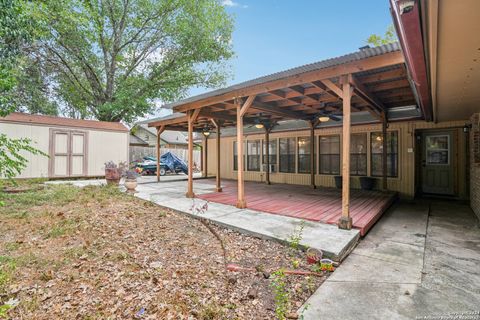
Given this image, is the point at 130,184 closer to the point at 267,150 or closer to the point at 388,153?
the point at 267,150

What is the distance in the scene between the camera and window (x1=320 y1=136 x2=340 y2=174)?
26.7 ft

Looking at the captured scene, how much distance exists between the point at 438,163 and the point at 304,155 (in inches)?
159

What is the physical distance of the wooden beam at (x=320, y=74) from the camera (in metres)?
3.18

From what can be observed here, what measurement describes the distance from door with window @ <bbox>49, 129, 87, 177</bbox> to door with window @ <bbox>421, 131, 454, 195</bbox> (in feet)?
41.4

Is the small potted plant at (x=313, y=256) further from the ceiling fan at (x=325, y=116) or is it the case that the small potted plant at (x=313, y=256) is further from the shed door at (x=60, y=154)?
the shed door at (x=60, y=154)

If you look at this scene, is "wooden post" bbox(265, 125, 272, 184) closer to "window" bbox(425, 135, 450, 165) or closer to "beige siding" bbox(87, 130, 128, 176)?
"window" bbox(425, 135, 450, 165)

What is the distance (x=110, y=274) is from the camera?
2.47 meters

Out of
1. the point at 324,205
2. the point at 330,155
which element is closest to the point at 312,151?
the point at 330,155

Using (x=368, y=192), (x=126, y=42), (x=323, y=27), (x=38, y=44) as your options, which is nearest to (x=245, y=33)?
(x=323, y=27)

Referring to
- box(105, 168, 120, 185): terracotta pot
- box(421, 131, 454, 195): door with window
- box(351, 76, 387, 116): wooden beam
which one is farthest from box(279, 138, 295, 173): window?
box(105, 168, 120, 185): terracotta pot

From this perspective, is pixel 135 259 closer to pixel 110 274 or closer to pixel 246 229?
pixel 110 274

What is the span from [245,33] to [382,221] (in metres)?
15.0

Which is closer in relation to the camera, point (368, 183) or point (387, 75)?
point (387, 75)

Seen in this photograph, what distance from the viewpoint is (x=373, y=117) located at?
710cm
